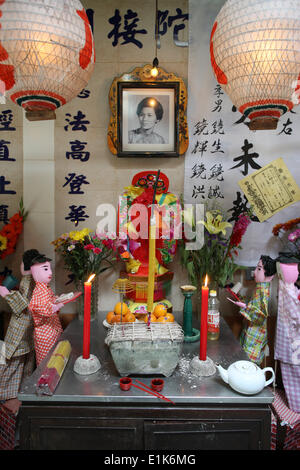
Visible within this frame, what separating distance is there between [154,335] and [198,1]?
7.37 ft

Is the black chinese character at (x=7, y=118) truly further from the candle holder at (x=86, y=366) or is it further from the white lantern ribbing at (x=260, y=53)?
the candle holder at (x=86, y=366)

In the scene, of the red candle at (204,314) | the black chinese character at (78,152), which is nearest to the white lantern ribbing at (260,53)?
the red candle at (204,314)

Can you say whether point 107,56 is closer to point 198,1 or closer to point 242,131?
point 198,1

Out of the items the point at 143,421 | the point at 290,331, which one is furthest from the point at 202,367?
the point at 290,331

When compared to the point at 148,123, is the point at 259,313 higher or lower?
lower

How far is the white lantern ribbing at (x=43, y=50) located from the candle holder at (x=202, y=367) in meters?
1.31

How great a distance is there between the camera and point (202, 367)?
1.50 metres

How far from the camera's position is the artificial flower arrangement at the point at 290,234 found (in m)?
2.17

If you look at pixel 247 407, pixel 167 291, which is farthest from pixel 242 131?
pixel 247 407

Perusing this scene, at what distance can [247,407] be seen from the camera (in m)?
1.34

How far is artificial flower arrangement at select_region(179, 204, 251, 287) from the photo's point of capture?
2160 millimetres

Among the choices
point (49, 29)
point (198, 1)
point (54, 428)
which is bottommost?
point (54, 428)

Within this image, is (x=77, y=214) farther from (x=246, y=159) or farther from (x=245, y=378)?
(x=245, y=378)

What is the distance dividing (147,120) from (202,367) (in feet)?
5.41
